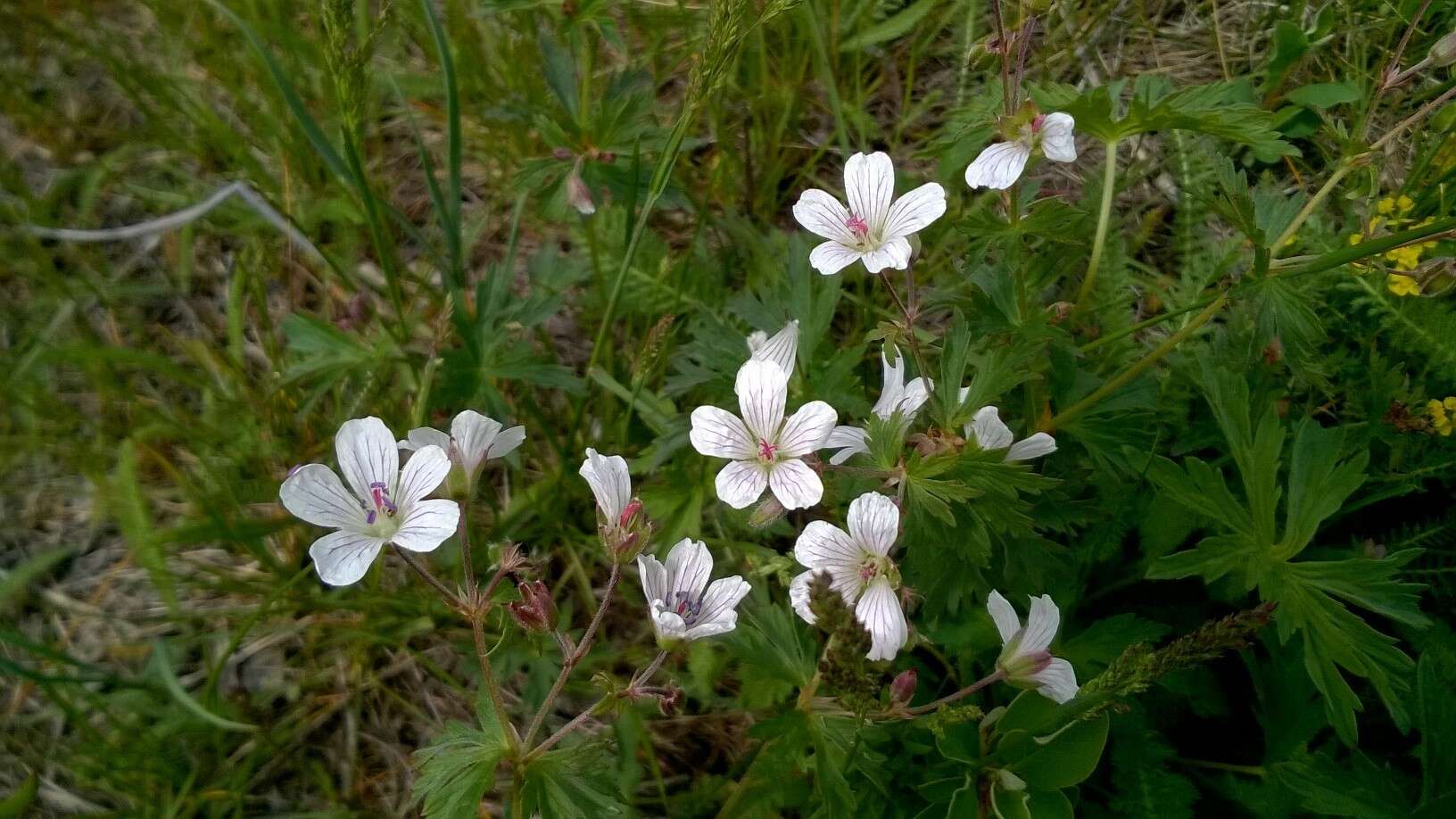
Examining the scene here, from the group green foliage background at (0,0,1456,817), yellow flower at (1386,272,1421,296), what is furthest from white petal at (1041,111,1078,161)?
yellow flower at (1386,272,1421,296)

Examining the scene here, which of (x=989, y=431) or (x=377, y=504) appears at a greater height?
(x=377, y=504)

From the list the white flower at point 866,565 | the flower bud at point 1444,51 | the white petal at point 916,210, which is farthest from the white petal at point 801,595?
the flower bud at point 1444,51

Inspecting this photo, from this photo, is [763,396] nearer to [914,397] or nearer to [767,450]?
[767,450]

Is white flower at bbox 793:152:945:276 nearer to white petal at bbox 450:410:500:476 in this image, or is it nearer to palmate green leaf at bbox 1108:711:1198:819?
white petal at bbox 450:410:500:476

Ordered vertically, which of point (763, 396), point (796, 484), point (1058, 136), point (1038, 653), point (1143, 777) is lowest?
point (1143, 777)

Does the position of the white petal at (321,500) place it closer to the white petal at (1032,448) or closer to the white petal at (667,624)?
the white petal at (667,624)

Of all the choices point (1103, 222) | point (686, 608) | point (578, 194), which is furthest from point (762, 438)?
point (578, 194)
